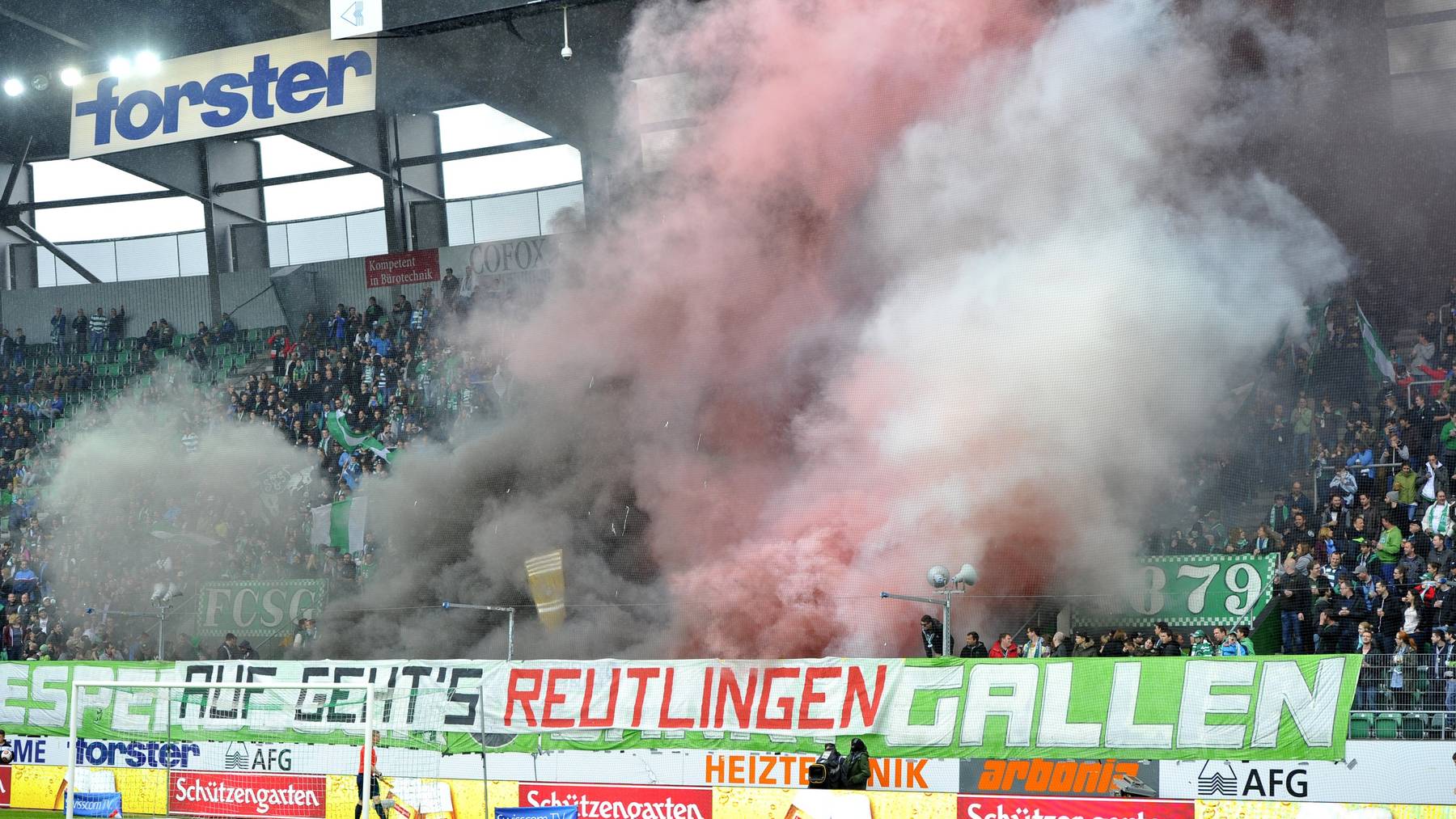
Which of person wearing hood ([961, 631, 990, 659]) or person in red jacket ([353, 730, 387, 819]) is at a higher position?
person wearing hood ([961, 631, 990, 659])

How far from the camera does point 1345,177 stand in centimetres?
2736

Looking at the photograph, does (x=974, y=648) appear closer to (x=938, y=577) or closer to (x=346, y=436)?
(x=938, y=577)

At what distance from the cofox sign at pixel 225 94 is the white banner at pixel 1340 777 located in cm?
2098

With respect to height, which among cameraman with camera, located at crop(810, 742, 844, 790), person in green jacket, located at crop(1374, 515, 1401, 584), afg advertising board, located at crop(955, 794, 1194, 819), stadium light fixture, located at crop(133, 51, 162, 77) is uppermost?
stadium light fixture, located at crop(133, 51, 162, 77)

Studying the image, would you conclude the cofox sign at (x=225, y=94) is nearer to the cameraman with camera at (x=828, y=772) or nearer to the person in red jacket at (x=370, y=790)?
the person in red jacket at (x=370, y=790)

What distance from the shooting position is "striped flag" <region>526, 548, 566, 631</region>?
26047 millimetres

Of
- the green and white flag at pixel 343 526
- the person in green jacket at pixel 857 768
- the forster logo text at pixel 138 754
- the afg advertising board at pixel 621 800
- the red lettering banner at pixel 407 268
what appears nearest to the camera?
the person in green jacket at pixel 857 768

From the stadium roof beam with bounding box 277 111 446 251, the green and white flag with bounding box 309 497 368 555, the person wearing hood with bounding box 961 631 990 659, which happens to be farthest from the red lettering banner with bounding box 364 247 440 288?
the person wearing hood with bounding box 961 631 990 659

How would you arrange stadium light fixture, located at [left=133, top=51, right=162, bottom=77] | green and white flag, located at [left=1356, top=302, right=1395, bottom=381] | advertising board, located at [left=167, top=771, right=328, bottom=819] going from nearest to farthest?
1. advertising board, located at [left=167, top=771, right=328, bottom=819]
2. green and white flag, located at [left=1356, top=302, right=1395, bottom=381]
3. stadium light fixture, located at [left=133, top=51, right=162, bottom=77]

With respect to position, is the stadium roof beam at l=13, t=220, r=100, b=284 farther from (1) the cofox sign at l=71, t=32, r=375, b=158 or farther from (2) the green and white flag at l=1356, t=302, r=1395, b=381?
(2) the green and white flag at l=1356, t=302, r=1395, b=381

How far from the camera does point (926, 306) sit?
24203 mm

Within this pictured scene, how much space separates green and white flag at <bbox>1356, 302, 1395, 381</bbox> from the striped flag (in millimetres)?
13640

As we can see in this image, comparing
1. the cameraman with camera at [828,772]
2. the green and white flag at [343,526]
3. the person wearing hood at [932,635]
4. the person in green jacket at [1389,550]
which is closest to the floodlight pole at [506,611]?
the green and white flag at [343,526]

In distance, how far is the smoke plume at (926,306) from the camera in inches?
915
